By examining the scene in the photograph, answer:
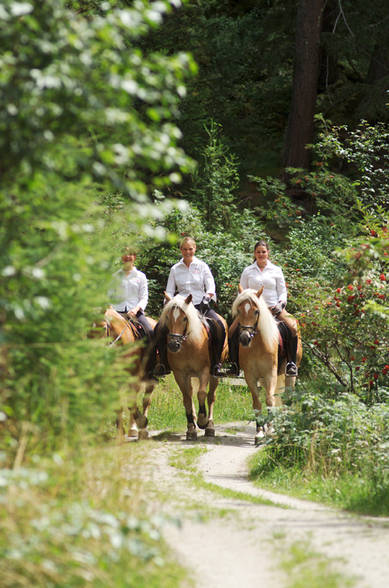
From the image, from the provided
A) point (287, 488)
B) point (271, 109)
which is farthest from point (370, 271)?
point (271, 109)

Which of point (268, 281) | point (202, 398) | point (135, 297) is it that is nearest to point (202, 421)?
point (202, 398)

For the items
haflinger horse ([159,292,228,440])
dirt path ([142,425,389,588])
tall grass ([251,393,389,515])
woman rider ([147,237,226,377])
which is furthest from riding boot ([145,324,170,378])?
dirt path ([142,425,389,588])

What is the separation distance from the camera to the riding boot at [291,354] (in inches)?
500

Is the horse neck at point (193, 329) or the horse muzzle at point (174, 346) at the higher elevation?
the horse neck at point (193, 329)

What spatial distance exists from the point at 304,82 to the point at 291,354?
1328cm

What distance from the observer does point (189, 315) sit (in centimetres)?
1175

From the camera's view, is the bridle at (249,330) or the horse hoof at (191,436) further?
the horse hoof at (191,436)

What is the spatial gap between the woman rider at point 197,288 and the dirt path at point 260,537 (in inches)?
153

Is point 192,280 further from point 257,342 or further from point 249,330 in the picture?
point 249,330

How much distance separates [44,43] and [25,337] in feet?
7.16

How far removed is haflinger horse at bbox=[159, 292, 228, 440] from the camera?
11.6 meters

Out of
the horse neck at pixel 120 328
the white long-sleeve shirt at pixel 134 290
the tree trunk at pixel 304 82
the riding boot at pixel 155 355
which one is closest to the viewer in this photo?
the horse neck at pixel 120 328

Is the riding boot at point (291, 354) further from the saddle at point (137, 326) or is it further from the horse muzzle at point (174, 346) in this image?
the saddle at point (137, 326)

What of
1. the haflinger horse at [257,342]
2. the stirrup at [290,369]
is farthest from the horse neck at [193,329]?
the stirrup at [290,369]
